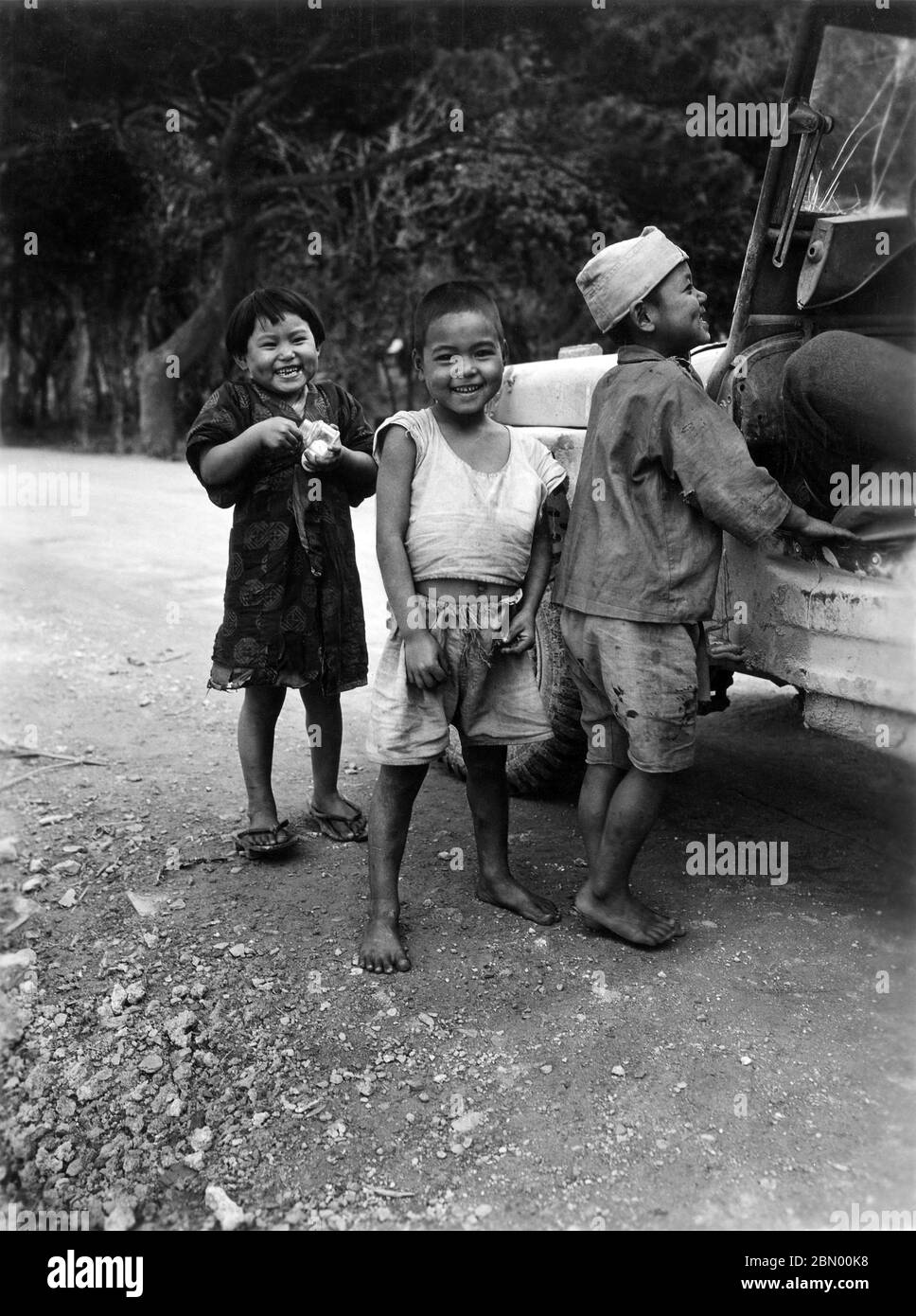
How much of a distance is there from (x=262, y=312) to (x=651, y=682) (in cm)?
Answer: 135

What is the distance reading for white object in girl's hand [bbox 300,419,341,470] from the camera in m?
2.77

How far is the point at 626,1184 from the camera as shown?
200cm

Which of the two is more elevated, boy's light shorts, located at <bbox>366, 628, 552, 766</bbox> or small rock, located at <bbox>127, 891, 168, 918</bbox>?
boy's light shorts, located at <bbox>366, 628, 552, 766</bbox>

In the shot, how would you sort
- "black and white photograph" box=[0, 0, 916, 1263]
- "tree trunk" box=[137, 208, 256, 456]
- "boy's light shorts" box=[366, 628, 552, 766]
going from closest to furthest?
"black and white photograph" box=[0, 0, 916, 1263]
"boy's light shorts" box=[366, 628, 552, 766]
"tree trunk" box=[137, 208, 256, 456]

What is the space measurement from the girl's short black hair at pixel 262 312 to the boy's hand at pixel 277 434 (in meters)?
0.28

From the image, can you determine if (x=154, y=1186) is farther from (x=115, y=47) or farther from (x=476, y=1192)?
(x=115, y=47)

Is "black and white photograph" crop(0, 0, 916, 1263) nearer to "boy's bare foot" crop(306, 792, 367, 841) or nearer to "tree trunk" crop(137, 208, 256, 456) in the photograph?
"boy's bare foot" crop(306, 792, 367, 841)

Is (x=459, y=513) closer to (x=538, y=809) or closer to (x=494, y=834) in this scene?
(x=494, y=834)

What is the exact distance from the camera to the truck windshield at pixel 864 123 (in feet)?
9.34

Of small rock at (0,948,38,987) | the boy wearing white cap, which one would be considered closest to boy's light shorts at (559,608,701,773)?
the boy wearing white cap

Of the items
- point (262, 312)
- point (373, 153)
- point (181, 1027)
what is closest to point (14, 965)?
point (181, 1027)

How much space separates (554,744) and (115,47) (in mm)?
12001

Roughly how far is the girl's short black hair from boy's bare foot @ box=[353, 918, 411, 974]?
148 centimetres

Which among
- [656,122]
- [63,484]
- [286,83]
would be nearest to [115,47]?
[286,83]
